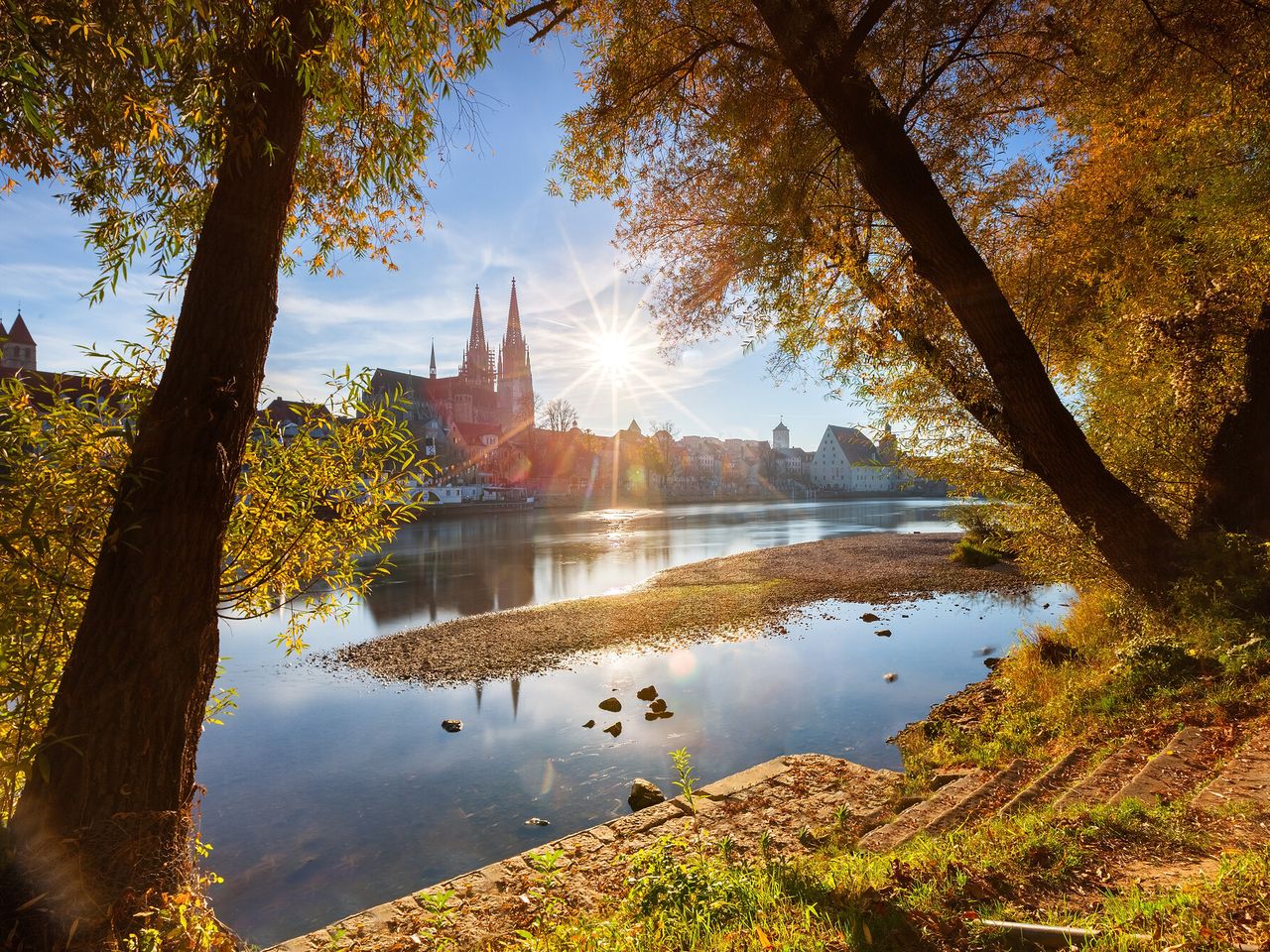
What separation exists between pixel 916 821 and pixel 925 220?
519cm

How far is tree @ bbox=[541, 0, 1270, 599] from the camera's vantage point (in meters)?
5.90

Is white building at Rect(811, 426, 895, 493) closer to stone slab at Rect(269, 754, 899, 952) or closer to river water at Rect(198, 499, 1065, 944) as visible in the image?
river water at Rect(198, 499, 1065, 944)

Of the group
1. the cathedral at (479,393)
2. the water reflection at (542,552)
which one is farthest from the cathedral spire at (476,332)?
the water reflection at (542,552)

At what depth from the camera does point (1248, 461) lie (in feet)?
22.1

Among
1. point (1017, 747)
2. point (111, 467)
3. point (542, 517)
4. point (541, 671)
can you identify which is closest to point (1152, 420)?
point (1017, 747)

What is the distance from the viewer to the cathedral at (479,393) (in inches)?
3604

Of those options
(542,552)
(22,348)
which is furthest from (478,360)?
(542,552)

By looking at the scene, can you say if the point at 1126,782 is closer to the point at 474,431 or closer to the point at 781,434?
the point at 474,431

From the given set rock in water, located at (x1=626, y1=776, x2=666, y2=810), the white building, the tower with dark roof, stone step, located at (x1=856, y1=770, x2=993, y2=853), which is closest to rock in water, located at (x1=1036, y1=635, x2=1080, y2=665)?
stone step, located at (x1=856, y1=770, x2=993, y2=853)

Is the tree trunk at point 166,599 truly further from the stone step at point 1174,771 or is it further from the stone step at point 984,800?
the stone step at point 1174,771

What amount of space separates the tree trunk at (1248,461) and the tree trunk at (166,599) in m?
9.09

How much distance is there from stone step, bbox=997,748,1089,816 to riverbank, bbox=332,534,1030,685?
10098mm

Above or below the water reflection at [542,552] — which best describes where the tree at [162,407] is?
above

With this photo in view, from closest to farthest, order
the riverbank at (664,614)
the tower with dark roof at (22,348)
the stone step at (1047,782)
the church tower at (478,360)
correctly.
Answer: the stone step at (1047,782) → the riverbank at (664,614) → the tower with dark roof at (22,348) → the church tower at (478,360)
